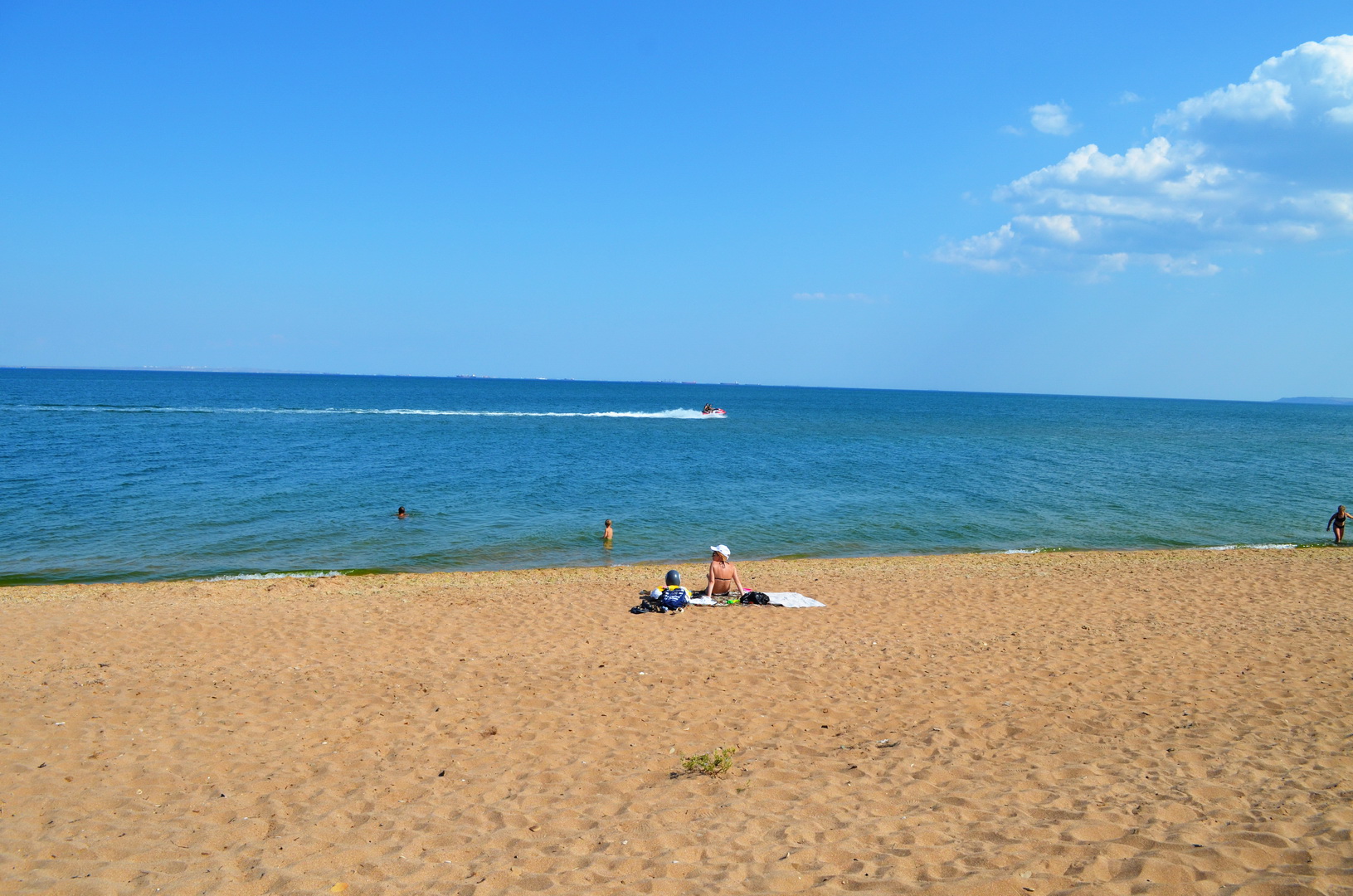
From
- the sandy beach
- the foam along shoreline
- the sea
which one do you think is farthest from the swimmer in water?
the foam along shoreline

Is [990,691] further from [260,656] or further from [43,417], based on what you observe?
[43,417]

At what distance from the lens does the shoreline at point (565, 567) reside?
713 inches

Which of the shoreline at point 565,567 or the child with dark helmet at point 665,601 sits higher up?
the child with dark helmet at point 665,601

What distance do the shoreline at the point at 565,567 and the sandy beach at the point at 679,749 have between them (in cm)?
397

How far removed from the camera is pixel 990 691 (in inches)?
370

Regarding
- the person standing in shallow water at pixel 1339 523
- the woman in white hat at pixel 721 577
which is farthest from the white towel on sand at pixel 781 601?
the person standing in shallow water at pixel 1339 523

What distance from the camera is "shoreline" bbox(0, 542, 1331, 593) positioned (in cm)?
1811

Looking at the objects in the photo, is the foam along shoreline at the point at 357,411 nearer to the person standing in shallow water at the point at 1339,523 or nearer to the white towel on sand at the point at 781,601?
the person standing in shallow water at the point at 1339,523

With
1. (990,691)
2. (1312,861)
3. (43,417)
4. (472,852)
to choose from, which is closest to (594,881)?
(472,852)

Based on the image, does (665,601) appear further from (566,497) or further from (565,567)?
Result: (566,497)

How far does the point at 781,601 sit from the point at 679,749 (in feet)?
23.4

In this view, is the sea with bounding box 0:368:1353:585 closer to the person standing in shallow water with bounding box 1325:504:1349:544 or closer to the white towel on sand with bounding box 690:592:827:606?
the person standing in shallow water with bounding box 1325:504:1349:544

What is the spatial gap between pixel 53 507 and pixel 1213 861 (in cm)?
3280

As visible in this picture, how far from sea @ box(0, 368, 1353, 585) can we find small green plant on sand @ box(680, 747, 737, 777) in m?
13.6
